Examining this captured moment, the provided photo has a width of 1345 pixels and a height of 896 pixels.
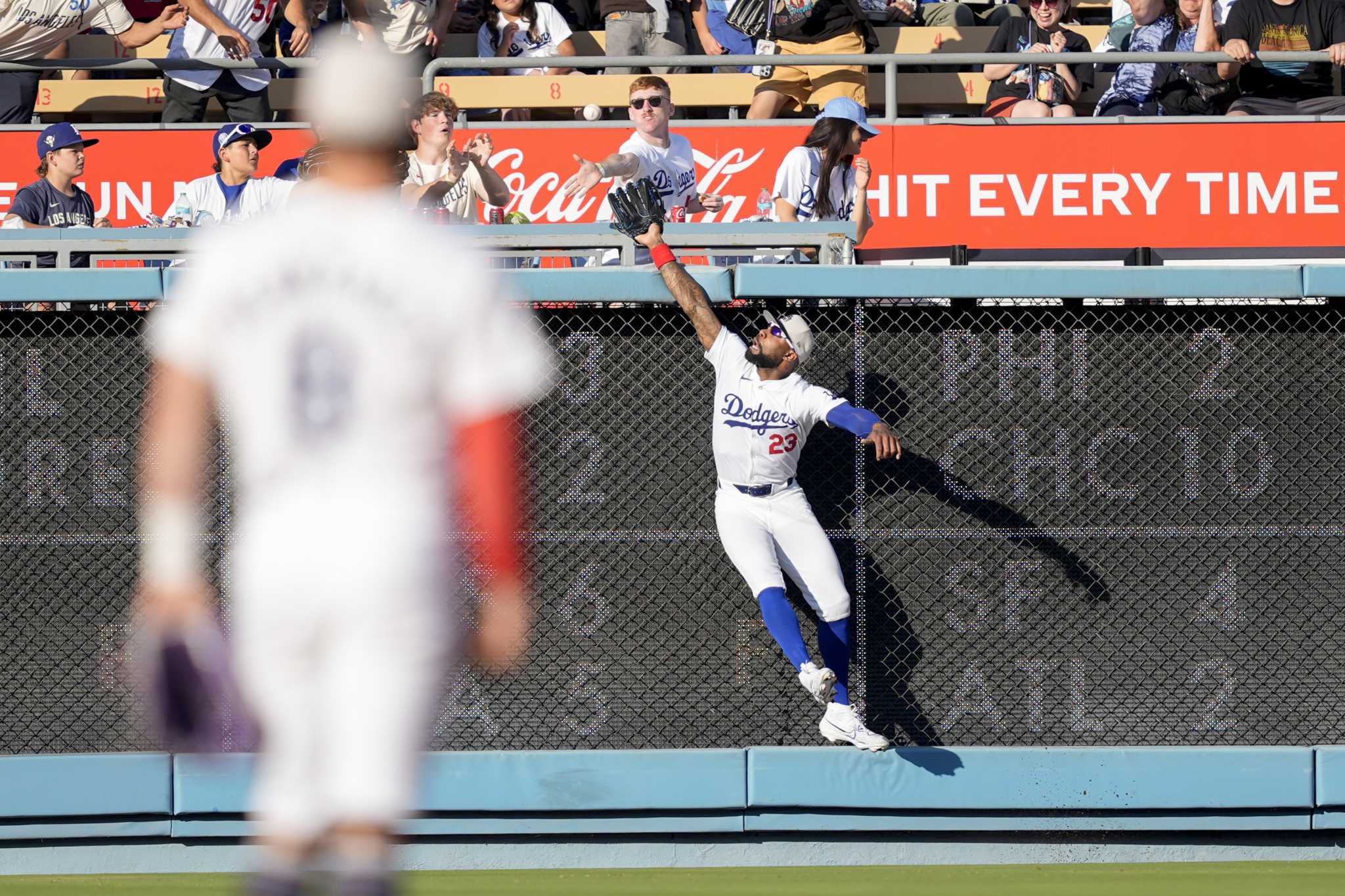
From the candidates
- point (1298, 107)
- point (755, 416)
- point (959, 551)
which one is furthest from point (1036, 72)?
point (755, 416)

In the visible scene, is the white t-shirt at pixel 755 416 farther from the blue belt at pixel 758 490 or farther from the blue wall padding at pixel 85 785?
the blue wall padding at pixel 85 785

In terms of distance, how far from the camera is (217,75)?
37.6 feet

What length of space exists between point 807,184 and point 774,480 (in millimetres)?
3705

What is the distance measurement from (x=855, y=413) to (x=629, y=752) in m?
1.67

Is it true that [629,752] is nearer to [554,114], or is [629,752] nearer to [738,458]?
[738,458]

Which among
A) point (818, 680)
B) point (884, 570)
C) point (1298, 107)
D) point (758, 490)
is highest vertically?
point (1298, 107)

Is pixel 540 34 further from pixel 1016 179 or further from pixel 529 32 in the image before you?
pixel 1016 179

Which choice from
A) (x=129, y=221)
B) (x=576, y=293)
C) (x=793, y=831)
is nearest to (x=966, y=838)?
(x=793, y=831)

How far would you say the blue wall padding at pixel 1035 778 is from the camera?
6.24 m

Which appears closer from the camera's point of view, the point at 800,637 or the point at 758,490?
the point at 800,637

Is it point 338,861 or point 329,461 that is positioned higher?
point 329,461

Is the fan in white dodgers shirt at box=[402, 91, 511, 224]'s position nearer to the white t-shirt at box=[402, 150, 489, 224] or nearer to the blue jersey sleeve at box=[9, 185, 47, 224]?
the white t-shirt at box=[402, 150, 489, 224]

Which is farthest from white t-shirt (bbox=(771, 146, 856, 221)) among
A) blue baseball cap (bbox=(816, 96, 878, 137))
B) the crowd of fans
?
the crowd of fans

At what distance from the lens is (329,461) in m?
2.78
